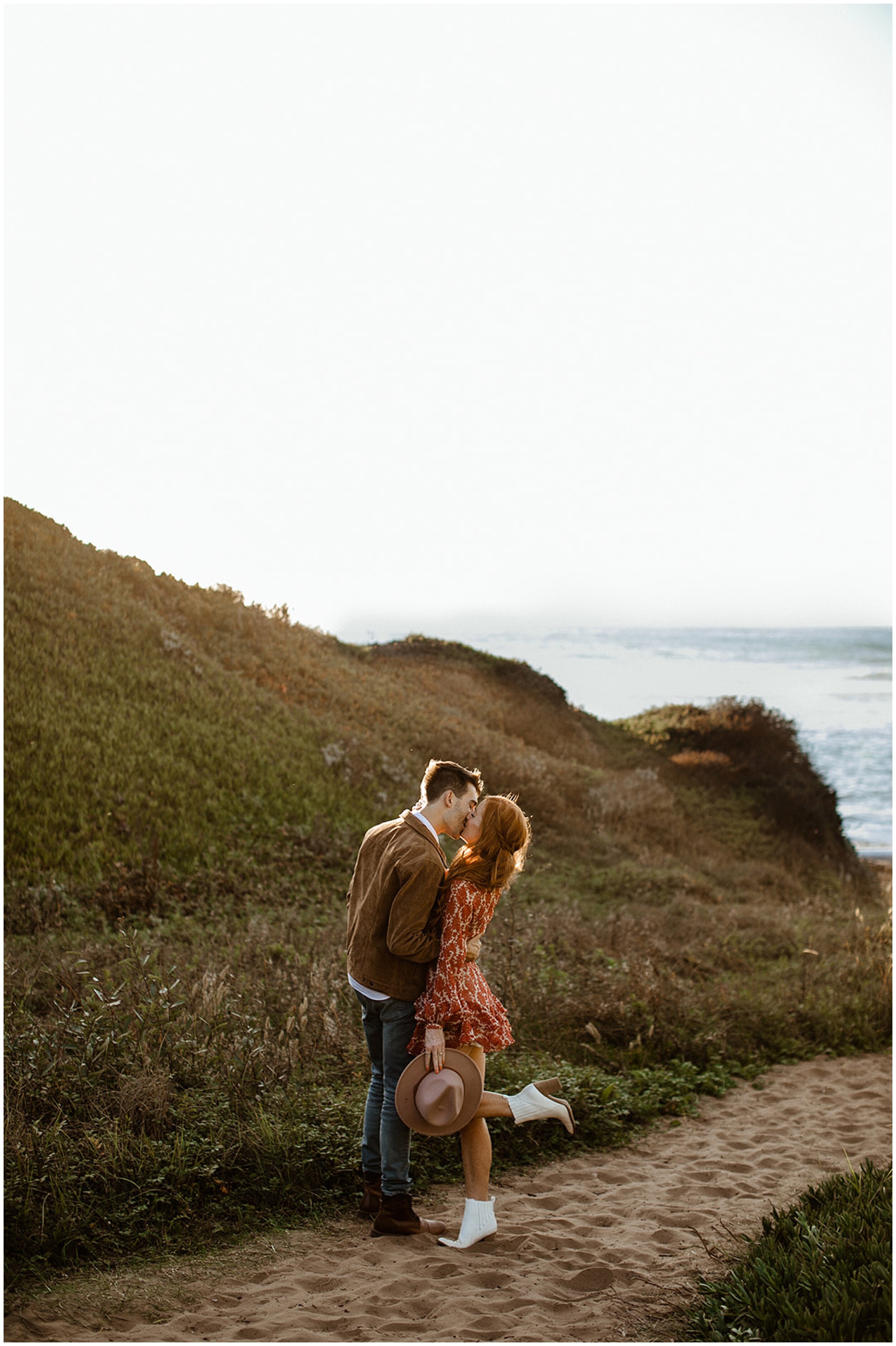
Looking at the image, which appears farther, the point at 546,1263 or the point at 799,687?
the point at 799,687

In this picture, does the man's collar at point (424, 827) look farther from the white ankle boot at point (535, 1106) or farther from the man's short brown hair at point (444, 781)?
the white ankle boot at point (535, 1106)

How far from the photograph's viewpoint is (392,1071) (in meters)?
3.75

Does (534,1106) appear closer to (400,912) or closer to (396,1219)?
(396,1219)

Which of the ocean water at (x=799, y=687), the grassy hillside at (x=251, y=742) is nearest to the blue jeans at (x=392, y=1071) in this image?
the grassy hillside at (x=251, y=742)

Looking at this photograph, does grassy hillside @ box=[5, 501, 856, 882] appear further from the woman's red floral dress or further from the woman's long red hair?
the woman's long red hair

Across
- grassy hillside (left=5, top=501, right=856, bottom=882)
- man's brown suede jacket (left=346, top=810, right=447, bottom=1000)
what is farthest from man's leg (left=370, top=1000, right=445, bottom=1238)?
grassy hillside (left=5, top=501, right=856, bottom=882)

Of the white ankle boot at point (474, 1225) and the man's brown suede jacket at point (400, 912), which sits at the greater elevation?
the man's brown suede jacket at point (400, 912)

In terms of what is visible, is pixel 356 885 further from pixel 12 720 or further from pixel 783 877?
pixel 783 877

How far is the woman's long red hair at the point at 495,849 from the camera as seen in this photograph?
360 cm

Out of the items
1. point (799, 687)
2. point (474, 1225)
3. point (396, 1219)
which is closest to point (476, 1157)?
point (474, 1225)

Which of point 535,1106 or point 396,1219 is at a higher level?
point 535,1106

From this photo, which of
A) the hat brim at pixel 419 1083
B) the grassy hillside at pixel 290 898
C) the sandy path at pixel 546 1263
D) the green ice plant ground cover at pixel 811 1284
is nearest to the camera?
the green ice plant ground cover at pixel 811 1284

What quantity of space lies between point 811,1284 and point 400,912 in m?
2.03

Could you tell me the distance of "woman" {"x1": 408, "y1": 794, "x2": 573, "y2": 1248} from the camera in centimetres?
361
